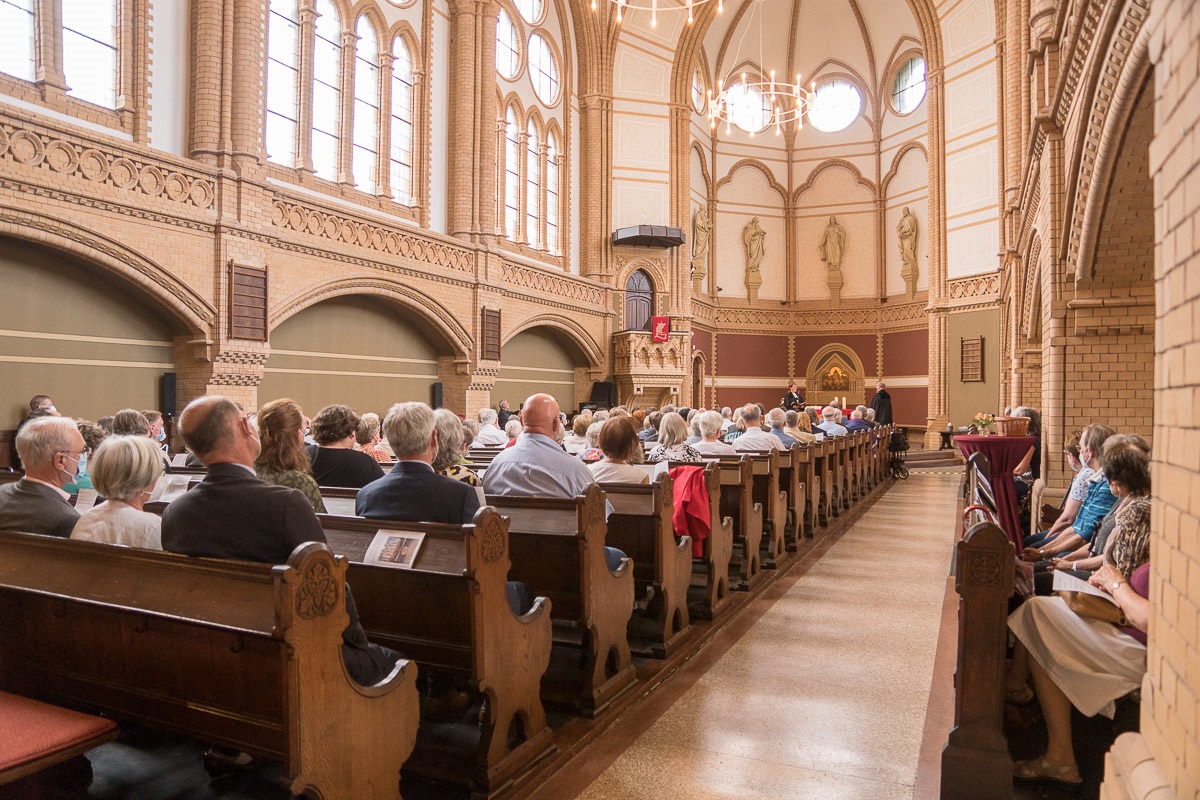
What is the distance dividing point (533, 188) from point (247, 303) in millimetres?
8397

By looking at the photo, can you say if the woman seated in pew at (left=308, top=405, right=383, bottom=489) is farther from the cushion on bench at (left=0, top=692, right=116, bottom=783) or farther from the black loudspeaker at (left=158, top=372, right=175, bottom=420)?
the black loudspeaker at (left=158, top=372, right=175, bottom=420)

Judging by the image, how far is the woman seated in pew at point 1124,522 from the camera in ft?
9.37

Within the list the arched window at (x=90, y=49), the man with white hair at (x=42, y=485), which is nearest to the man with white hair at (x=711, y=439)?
the man with white hair at (x=42, y=485)

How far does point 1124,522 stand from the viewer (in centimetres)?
293

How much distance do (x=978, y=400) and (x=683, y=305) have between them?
746 centimetres

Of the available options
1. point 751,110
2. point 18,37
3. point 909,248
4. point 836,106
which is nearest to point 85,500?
point 18,37

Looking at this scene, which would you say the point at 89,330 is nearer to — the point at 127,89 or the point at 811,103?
the point at 127,89

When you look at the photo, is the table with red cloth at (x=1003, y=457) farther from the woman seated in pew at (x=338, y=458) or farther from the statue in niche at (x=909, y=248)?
the statue in niche at (x=909, y=248)

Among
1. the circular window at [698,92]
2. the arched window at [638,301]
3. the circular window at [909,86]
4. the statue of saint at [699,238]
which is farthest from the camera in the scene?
the circular window at [698,92]

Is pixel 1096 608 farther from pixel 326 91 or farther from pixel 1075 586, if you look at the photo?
pixel 326 91

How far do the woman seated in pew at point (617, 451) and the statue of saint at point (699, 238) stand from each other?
17.5 m

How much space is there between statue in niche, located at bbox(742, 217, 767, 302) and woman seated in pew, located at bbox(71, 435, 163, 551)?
72.9ft

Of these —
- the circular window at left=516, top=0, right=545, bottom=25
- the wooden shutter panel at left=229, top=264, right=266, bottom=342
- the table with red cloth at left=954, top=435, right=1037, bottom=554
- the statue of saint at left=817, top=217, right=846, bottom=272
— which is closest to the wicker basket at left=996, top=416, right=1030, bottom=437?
the table with red cloth at left=954, top=435, right=1037, bottom=554

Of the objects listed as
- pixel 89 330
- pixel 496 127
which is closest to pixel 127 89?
pixel 89 330
